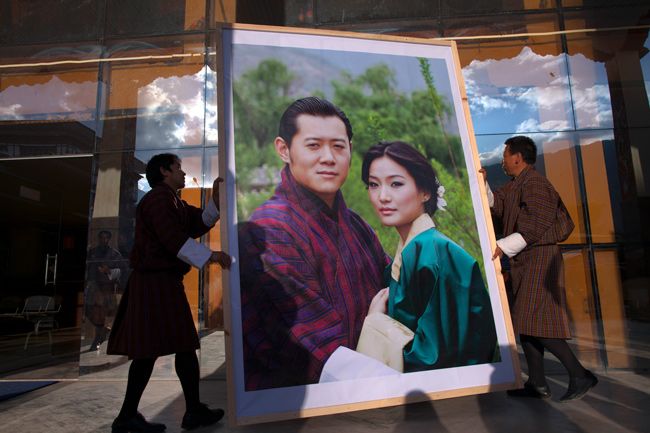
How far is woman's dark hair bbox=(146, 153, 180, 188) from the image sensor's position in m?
2.53

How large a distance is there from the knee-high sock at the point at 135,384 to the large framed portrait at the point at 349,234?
55 cm

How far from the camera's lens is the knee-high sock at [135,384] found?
2.29 metres

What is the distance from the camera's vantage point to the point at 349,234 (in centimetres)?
249

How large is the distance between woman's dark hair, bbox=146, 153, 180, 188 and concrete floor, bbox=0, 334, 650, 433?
4.62ft

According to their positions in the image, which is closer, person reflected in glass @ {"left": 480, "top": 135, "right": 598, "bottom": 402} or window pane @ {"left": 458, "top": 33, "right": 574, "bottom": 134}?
person reflected in glass @ {"left": 480, "top": 135, "right": 598, "bottom": 402}

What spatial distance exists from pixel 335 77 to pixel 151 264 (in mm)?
1515

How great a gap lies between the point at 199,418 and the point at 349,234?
51.8 inches

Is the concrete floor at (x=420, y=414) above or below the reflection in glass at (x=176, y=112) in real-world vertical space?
below

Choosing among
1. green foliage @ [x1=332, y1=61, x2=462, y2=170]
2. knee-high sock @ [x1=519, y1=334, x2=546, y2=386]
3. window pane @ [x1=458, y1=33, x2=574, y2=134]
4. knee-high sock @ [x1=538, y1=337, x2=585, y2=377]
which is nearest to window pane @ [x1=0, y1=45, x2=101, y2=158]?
green foliage @ [x1=332, y1=61, x2=462, y2=170]

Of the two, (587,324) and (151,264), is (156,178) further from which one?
(587,324)

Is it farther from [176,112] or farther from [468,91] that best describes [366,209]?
[176,112]

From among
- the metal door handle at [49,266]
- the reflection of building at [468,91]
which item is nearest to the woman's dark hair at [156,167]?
the reflection of building at [468,91]

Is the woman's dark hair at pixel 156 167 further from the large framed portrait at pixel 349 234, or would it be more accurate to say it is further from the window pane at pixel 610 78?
the window pane at pixel 610 78

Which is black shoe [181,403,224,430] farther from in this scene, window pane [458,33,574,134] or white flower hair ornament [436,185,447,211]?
window pane [458,33,574,134]
